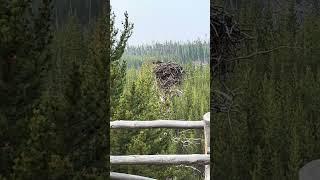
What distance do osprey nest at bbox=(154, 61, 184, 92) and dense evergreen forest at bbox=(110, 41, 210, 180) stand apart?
4cm

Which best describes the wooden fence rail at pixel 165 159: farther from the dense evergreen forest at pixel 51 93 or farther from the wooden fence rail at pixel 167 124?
the dense evergreen forest at pixel 51 93

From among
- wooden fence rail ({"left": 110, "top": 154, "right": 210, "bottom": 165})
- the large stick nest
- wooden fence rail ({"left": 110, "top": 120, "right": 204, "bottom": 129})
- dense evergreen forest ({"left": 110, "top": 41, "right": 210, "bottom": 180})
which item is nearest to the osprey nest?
dense evergreen forest ({"left": 110, "top": 41, "right": 210, "bottom": 180})

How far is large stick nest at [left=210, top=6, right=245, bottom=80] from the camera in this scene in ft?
11.0

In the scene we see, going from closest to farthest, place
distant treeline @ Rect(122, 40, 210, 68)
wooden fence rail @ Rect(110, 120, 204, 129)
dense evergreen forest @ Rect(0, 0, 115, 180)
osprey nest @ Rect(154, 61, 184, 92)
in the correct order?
dense evergreen forest @ Rect(0, 0, 115, 180) < distant treeline @ Rect(122, 40, 210, 68) < osprey nest @ Rect(154, 61, 184, 92) < wooden fence rail @ Rect(110, 120, 204, 129)

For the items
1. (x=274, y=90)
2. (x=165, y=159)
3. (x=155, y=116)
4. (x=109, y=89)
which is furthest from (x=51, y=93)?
(x=155, y=116)

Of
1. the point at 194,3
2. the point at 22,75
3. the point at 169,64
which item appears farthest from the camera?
the point at 169,64

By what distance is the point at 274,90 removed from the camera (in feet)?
11.2

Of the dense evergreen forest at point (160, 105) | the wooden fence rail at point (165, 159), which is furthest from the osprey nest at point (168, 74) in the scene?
the wooden fence rail at point (165, 159)

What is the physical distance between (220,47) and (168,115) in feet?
5.11

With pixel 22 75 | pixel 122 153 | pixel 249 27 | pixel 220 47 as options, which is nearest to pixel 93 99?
pixel 22 75

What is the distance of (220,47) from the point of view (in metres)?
3.37

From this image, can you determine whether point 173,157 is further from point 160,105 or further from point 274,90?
point 274,90

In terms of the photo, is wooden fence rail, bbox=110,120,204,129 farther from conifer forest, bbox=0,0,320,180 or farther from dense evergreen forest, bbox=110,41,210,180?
conifer forest, bbox=0,0,320,180

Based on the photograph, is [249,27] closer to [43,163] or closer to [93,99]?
[93,99]
